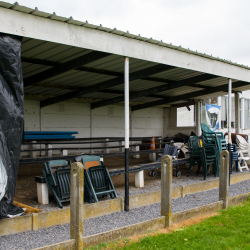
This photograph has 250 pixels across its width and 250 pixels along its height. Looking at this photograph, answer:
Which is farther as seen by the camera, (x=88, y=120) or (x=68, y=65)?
(x=88, y=120)

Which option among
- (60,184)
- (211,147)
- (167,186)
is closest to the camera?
(167,186)

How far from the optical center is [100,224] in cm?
398

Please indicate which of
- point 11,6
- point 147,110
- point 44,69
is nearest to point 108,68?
point 44,69

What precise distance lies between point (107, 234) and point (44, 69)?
189 inches

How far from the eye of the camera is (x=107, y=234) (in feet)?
10.5

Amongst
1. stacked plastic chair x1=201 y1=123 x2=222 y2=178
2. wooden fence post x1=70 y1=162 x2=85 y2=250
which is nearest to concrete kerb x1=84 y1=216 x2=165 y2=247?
wooden fence post x1=70 y1=162 x2=85 y2=250

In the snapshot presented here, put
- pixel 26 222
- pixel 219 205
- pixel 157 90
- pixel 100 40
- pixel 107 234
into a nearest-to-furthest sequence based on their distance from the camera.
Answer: pixel 107 234, pixel 26 222, pixel 100 40, pixel 219 205, pixel 157 90

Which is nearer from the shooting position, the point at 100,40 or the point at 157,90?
the point at 100,40

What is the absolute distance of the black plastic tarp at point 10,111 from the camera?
3488 millimetres

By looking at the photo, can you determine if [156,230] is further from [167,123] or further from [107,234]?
[167,123]

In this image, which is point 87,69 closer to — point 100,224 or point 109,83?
point 109,83

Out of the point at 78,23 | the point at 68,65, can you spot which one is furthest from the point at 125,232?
the point at 68,65

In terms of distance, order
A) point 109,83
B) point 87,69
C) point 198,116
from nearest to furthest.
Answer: point 87,69 → point 109,83 → point 198,116

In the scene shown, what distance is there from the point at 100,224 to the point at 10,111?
2.00 meters
